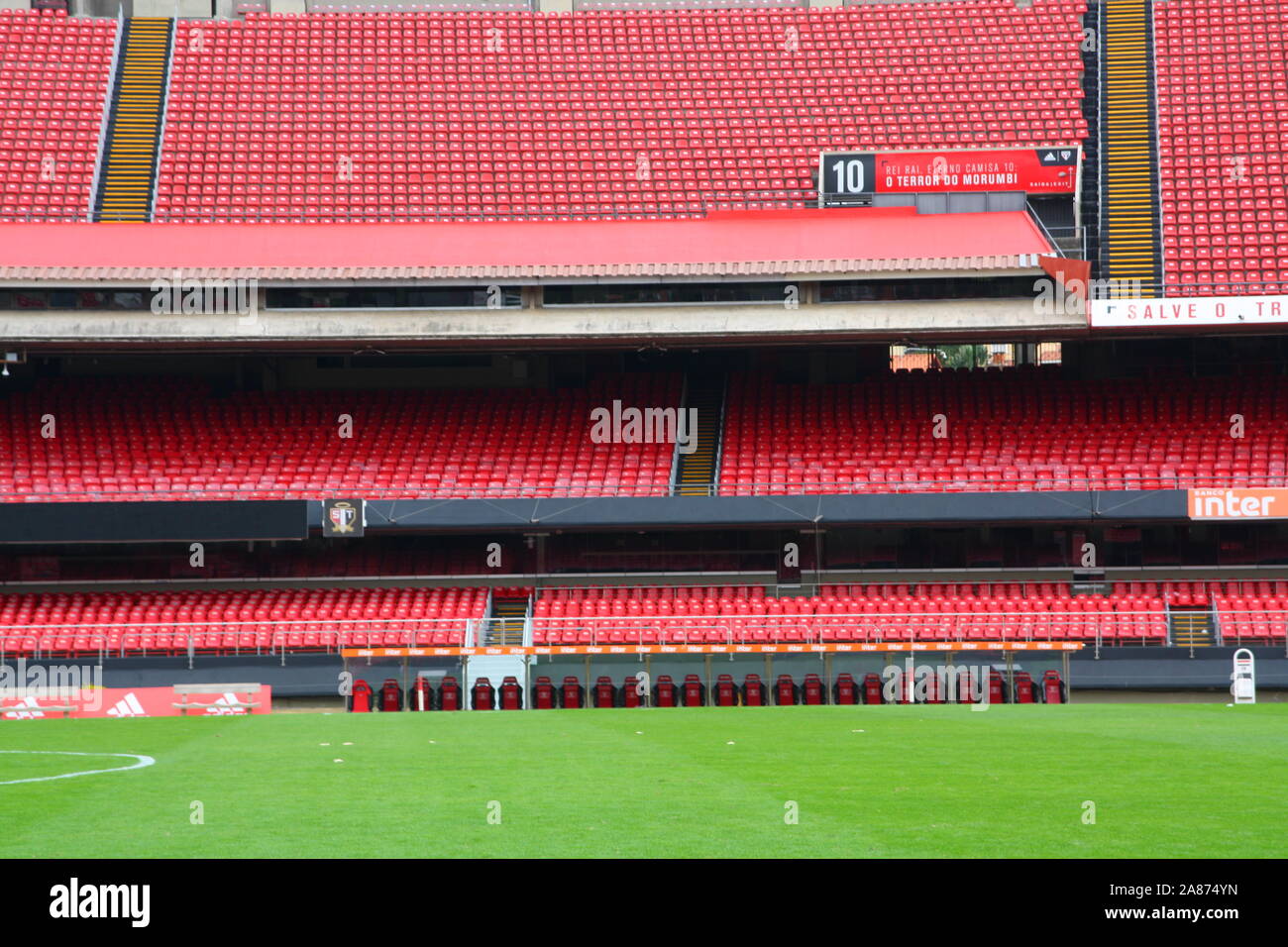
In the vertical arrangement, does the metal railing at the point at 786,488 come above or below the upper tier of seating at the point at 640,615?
above

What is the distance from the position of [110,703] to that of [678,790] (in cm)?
1865

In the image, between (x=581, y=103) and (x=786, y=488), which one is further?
(x=581, y=103)

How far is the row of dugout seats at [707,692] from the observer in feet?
103

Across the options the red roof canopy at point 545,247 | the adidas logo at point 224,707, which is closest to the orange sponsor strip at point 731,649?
the adidas logo at point 224,707

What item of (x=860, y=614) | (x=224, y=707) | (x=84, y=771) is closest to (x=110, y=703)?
(x=224, y=707)

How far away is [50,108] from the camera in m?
45.4

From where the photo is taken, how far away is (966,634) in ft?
109

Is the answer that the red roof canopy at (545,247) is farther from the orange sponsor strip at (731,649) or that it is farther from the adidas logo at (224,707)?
the adidas logo at (224,707)

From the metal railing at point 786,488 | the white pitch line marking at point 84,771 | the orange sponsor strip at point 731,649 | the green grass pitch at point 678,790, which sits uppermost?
the metal railing at point 786,488

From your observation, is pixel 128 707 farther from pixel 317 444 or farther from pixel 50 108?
pixel 50 108

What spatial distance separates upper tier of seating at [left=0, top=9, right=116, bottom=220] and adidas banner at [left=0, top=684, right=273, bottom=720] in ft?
55.2

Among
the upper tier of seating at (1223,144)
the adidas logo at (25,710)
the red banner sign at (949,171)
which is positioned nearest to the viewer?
the adidas logo at (25,710)
